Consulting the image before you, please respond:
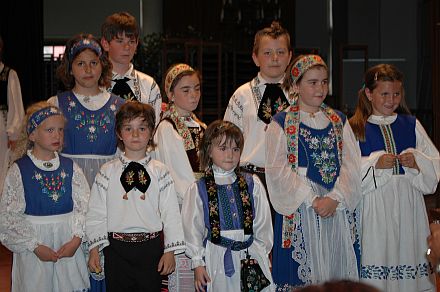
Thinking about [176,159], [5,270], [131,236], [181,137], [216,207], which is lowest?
[5,270]

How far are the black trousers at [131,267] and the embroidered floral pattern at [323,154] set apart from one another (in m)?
0.93

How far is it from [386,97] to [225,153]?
1100 mm

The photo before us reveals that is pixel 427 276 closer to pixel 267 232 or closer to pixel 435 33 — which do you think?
pixel 267 232

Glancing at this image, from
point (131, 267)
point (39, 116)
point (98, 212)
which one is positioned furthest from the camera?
point (39, 116)

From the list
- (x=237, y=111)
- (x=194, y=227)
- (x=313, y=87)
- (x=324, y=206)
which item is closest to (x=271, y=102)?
(x=237, y=111)

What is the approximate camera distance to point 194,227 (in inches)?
147

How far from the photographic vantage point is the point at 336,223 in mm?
4082

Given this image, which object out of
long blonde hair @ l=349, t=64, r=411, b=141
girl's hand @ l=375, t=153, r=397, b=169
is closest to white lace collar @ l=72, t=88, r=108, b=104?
long blonde hair @ l=349, t=64, r=411, b=141

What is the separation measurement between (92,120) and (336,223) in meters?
1.30

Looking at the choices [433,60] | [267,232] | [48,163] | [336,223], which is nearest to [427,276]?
[336,223]

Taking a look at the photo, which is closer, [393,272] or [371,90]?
[393,272]

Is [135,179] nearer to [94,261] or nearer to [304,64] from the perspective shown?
[94,261]

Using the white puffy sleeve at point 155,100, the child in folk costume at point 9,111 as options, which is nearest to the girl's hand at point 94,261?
the white puffy sleeve at point 155,100

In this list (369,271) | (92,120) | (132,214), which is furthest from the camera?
(369,271)
